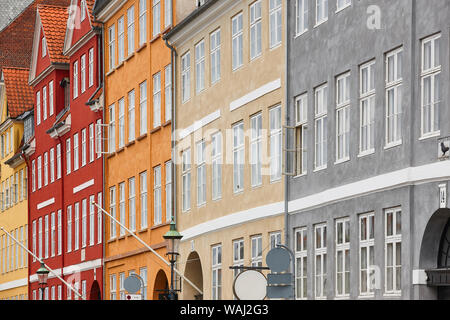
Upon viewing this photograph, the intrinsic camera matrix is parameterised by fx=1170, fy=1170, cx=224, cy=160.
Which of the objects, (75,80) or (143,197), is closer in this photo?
(143,197)

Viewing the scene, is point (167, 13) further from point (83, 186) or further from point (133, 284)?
point (83, 186)

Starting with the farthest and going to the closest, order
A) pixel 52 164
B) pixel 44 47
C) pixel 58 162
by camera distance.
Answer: pixel 44 47 → pixel 52 164 → pixel 58 162

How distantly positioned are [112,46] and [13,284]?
76.0 feet

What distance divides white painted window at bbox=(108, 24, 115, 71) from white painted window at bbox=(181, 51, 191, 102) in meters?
9.88

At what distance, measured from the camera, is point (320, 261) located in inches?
904

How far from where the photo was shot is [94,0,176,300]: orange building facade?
36.5 m

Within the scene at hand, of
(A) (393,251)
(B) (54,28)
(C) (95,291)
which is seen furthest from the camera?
(B) (54,28)

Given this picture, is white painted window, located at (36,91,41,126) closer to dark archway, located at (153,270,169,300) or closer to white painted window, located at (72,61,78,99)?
white painted window, located at (72,61,78,99)

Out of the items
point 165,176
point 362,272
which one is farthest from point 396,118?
point 165,176

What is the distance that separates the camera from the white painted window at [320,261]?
2266 cm

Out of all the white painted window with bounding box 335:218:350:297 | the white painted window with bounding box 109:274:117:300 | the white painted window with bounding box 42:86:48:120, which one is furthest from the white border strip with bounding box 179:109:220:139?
the white painted window with bounding box 42:86:48:120

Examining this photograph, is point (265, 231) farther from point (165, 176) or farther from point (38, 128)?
point (38, 128)

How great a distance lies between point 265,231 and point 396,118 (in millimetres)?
7424

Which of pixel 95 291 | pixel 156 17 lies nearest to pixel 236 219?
pixel 156 17
